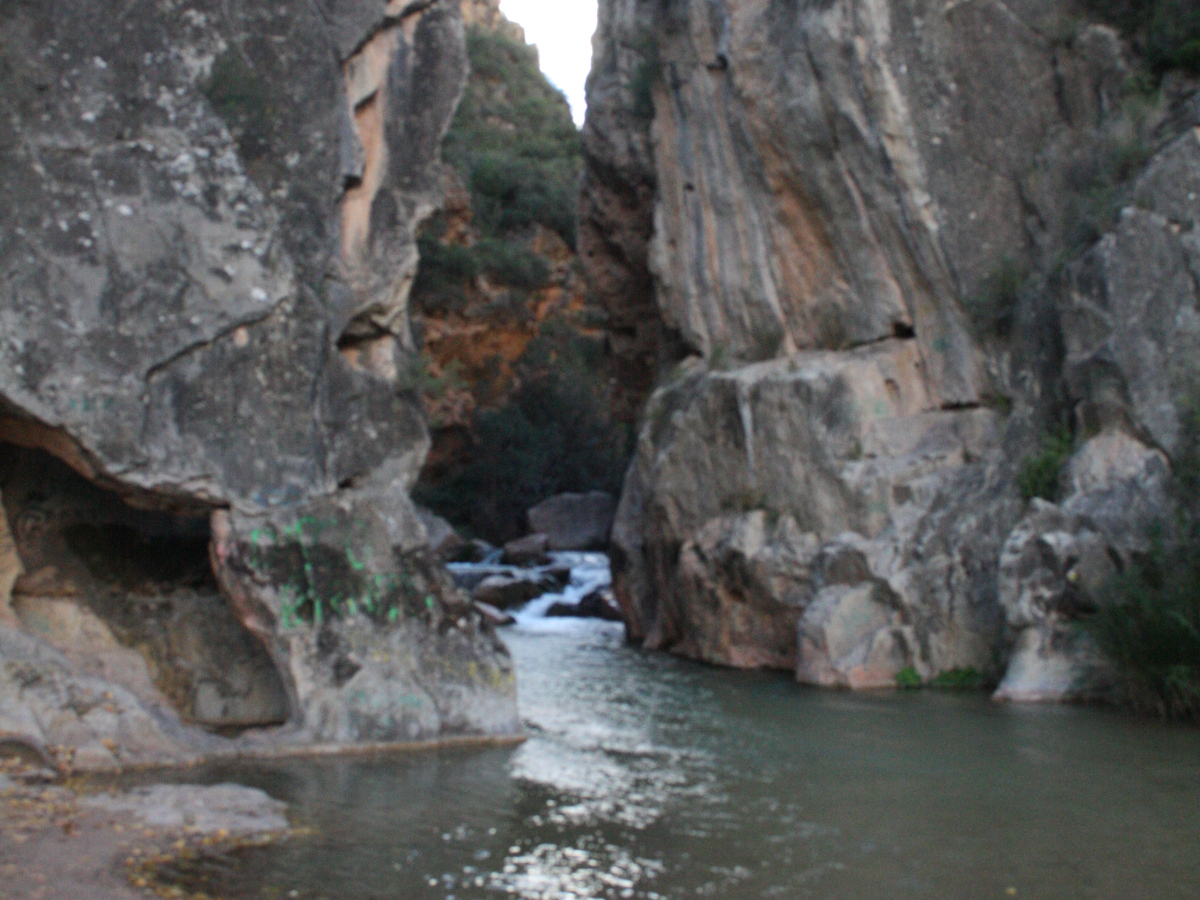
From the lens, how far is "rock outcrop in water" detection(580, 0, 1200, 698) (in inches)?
476

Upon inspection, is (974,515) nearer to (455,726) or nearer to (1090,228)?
(1090,228)

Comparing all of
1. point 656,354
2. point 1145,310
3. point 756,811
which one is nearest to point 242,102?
point 756,811

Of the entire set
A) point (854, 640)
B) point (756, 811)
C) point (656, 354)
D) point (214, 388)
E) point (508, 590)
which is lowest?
point (756, 811)

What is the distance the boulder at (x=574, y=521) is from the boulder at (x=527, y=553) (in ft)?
4.43

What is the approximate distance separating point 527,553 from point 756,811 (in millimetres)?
19580

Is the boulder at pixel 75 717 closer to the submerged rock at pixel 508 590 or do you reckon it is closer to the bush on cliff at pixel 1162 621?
the bush on cliff at pixel 1162 621

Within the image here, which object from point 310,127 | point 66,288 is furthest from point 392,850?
point 310,127

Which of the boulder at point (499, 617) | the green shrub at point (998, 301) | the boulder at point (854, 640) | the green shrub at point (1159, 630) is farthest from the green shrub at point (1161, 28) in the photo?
the boulder at point (499, 617)

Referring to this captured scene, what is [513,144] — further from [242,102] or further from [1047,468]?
[242,102]

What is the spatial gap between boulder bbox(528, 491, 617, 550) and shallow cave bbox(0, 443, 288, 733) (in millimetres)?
19012

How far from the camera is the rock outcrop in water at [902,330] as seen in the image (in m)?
12.1

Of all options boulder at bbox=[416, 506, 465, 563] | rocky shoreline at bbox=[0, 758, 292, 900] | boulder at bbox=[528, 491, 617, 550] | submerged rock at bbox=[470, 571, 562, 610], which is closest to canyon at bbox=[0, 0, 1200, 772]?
rocky shoreline at bbox=[0, 758, 292, 900]

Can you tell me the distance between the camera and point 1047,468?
41.6 feet

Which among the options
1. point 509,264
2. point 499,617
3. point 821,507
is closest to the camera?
point 821,507
